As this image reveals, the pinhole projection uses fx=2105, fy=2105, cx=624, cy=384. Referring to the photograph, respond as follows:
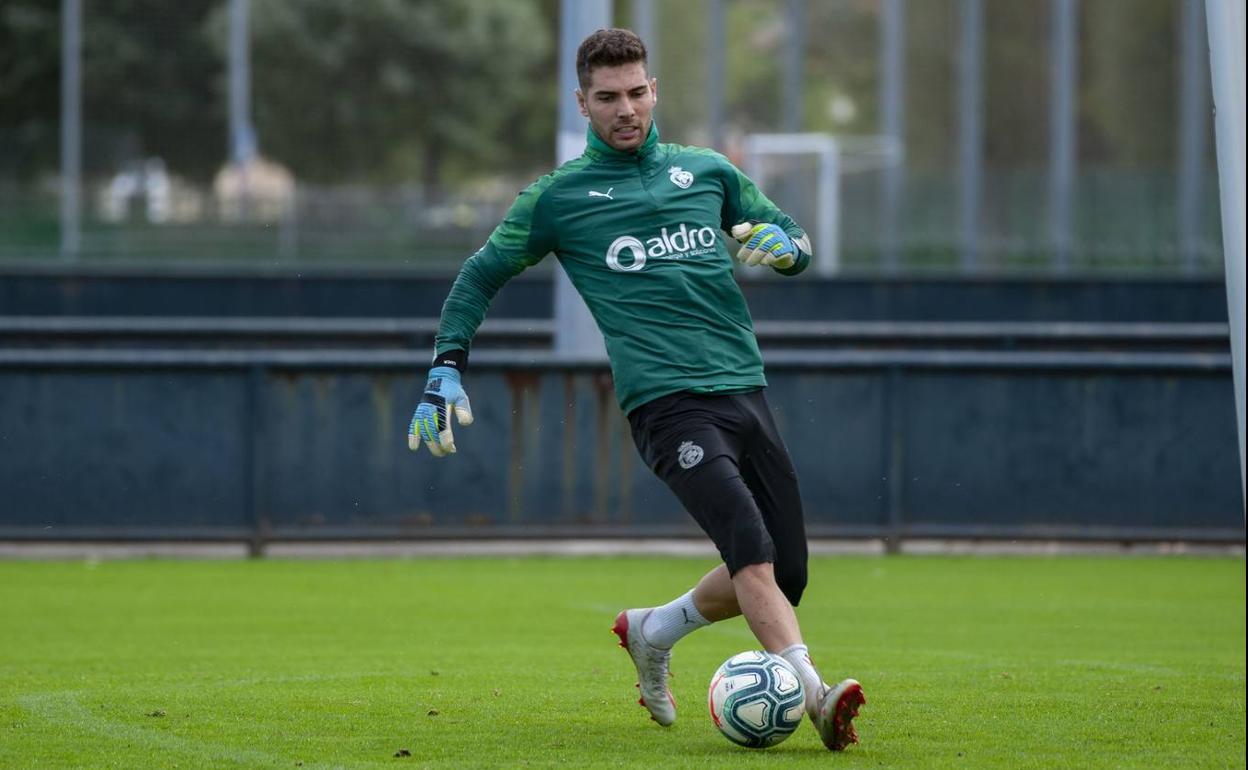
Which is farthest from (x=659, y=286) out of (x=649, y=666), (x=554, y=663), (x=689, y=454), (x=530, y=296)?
(x=530, y=296)

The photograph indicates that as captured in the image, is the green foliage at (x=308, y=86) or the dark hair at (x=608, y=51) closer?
the dark hair at (x=608, y=51)

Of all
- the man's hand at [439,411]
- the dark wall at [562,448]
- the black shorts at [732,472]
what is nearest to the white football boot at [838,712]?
the black shorts at [732,472]

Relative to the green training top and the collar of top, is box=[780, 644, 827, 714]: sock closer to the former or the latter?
the green training top

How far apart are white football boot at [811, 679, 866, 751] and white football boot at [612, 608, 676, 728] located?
86 centimetres

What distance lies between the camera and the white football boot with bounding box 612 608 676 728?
7137mm

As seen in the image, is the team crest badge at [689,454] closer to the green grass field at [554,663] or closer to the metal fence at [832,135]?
the green grass field at [554,663]

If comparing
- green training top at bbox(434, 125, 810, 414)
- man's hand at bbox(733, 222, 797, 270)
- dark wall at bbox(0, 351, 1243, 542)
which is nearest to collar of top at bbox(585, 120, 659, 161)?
green training top at bbox(434, 125, 810, 414)

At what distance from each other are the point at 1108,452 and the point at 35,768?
944 cm

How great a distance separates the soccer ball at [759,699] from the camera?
637 centimetres

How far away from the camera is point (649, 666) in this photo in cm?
714

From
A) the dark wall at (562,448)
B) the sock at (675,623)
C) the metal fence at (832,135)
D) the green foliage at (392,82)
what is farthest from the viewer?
the green foliage at (392,82)

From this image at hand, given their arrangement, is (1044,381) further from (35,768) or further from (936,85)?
(936,85)

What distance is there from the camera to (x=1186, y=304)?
23750mm

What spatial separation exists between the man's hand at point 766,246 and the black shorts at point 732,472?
0.47 metres
